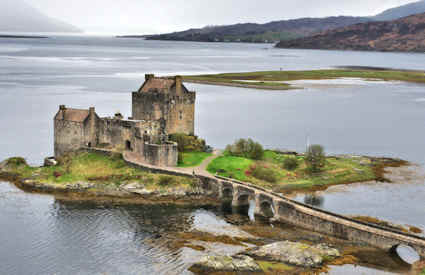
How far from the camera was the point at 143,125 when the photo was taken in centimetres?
6744

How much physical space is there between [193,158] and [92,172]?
38.2ft

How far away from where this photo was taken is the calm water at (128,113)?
4709 cm

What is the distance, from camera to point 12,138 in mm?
89688

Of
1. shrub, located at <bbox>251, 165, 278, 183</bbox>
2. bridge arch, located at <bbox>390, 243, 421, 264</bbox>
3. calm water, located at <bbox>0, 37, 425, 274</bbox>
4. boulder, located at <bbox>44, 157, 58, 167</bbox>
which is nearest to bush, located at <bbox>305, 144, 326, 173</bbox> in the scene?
calm water, located at <bbox>0, 37, 425, 274</bbox>

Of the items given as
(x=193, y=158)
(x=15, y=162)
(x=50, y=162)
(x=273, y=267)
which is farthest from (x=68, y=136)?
(x=273, y=267)

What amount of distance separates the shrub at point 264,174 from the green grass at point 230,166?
1225mm

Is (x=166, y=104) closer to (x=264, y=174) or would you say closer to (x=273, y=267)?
(x=264, y=174)

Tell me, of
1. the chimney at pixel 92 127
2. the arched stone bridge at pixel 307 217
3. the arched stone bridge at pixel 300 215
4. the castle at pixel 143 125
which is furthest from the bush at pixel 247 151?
the chimney at pixel 92 127

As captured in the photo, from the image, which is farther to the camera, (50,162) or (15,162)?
(15,162)

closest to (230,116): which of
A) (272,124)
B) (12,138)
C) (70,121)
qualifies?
(272,124)

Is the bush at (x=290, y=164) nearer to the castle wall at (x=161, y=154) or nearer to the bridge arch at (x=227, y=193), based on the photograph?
the bridge arch at (x=227, y=193)

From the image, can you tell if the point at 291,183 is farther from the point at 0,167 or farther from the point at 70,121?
the point at 0,167

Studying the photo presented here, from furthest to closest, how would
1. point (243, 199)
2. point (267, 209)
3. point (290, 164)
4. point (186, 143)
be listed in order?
point (186, 143) < point (290, 164) < point (243, 199) < point (267, 209)

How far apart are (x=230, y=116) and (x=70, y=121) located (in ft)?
168
